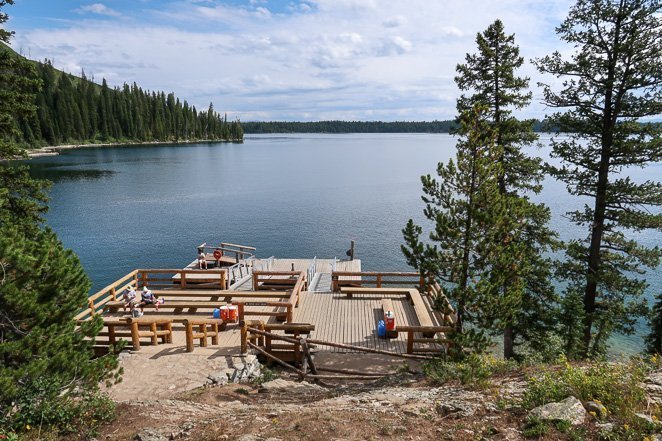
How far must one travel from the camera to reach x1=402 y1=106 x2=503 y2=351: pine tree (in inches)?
439

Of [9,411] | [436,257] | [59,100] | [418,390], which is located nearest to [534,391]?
[418,390]

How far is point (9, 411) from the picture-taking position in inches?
269

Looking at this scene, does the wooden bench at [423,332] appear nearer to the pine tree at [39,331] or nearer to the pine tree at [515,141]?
the pine tree at [515,141]

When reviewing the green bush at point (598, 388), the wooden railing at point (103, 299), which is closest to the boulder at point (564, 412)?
the green bush at point (598, 388)

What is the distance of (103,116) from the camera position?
5753 inches

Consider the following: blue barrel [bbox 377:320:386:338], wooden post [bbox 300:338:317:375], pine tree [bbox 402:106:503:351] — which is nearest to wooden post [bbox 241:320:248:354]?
wooden post [bbox 300:338:317:375]

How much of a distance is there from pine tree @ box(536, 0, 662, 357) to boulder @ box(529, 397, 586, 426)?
863 centimetres

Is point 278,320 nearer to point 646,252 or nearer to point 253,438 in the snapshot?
point 253,438

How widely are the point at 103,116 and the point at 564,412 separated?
168352 millimetres

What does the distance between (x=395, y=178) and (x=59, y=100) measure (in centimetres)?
10805

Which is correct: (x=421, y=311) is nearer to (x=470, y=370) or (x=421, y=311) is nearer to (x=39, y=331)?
(x=470, y=370)

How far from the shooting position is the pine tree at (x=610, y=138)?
12883mm

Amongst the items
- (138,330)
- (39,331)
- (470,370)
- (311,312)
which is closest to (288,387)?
(470,370)

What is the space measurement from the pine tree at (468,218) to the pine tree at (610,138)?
13.8 ft
